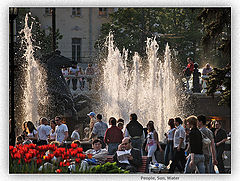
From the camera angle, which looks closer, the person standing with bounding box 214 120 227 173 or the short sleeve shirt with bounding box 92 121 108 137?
the person standing with bounding box 214 120 227 173

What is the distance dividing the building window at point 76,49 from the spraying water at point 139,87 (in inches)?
39.6

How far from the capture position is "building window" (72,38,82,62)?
48.6ft

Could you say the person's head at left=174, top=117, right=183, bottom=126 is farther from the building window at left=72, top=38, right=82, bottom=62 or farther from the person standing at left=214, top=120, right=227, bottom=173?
the building window at left=72, top=38, right=82, bottom=62

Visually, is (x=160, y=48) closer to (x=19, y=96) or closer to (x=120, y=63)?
(x=120, y=63)

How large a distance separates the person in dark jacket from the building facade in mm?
3226

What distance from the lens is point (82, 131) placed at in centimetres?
1622

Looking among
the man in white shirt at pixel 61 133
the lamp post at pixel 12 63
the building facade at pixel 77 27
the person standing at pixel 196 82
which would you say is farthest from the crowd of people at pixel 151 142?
the person standing at pixel 196 82

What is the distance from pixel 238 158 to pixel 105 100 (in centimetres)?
619

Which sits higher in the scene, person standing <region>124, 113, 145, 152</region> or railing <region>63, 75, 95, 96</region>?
railing <region>63, 75, 95, 96</region>

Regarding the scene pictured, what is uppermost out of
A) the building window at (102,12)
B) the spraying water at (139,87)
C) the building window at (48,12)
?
the building window at (102,12)

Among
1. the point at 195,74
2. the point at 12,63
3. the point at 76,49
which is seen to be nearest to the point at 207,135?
the point at 12,63

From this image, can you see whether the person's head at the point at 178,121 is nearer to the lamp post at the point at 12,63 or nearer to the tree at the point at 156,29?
the tree at the point at 156,29

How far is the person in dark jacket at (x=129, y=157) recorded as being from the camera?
1108 centimetres

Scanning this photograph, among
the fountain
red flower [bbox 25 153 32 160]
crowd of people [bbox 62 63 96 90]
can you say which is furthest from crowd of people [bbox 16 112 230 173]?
crowd of people [bbox 62 63 96 90]
